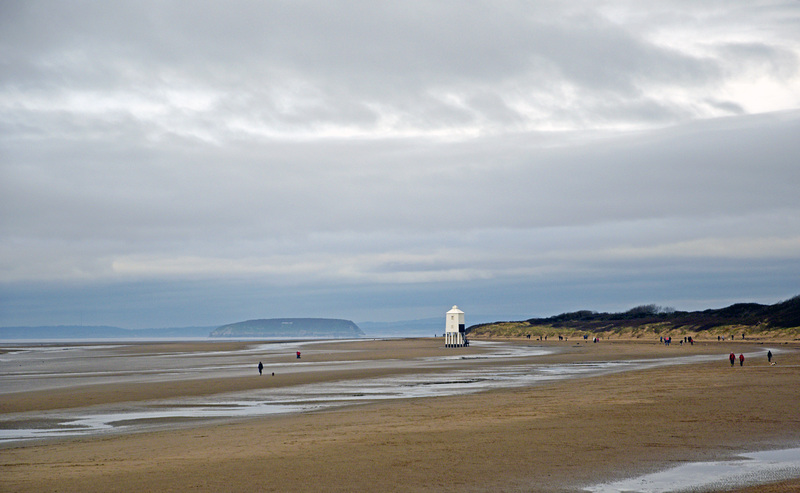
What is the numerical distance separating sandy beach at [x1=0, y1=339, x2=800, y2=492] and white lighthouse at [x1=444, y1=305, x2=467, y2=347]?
200 feet

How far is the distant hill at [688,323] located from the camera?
8681cm

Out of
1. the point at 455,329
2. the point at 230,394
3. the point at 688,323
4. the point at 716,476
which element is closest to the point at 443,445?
the point at 716,476

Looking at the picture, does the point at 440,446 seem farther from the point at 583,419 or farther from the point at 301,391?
the point at 301,391

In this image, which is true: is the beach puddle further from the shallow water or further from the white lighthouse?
the white lighthouse

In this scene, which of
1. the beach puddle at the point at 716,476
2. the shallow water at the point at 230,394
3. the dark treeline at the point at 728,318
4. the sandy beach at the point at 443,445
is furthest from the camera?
the dark treeline at the point at 728,318

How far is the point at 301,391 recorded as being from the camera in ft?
102

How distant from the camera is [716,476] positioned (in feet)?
41.3

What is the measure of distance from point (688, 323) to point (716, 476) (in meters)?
95.2

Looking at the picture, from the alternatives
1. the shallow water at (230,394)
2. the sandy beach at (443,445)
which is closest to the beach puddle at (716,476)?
the sandy beach at (443,445)

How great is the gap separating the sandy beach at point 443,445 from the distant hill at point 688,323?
68020mm

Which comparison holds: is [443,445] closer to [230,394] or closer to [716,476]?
[716,476]

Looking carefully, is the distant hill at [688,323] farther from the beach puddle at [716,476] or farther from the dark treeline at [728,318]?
the beach puddle at [716,476]

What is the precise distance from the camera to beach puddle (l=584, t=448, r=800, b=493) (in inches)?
468

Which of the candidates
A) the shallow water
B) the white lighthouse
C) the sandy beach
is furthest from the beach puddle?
the white lighthouse
